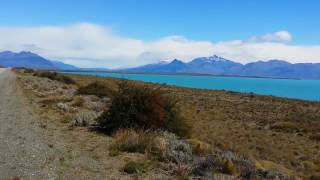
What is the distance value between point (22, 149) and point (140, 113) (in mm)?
5077

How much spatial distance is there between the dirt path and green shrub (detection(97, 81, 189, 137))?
267 cm

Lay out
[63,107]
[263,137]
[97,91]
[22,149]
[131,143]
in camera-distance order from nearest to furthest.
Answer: [22,149] < [131,143] < [63,107] < [263,137] < [97,91]

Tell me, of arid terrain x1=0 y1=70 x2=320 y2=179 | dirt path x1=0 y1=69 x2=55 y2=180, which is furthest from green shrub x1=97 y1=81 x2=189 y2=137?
dirt path x1=0 y1=69 x2=55 y2=180

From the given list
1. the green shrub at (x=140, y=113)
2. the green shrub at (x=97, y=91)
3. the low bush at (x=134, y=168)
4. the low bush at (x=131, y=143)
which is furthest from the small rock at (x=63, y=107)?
the low bush at (x=134, y=168)

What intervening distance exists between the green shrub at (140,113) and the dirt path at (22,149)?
2.67m

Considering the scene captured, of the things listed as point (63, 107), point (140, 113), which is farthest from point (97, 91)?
point (140, 113)

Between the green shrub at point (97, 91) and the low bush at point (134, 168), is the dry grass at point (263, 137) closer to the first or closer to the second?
the low bush at point (134, 168)

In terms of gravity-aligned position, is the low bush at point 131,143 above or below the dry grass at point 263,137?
above

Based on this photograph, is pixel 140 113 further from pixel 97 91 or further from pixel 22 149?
pixel 97 91

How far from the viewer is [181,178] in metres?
9.90

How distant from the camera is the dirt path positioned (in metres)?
9.73

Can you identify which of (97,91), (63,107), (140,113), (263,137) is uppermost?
(140,113)

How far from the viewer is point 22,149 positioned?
40.4 feet

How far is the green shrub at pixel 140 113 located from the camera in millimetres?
16297
